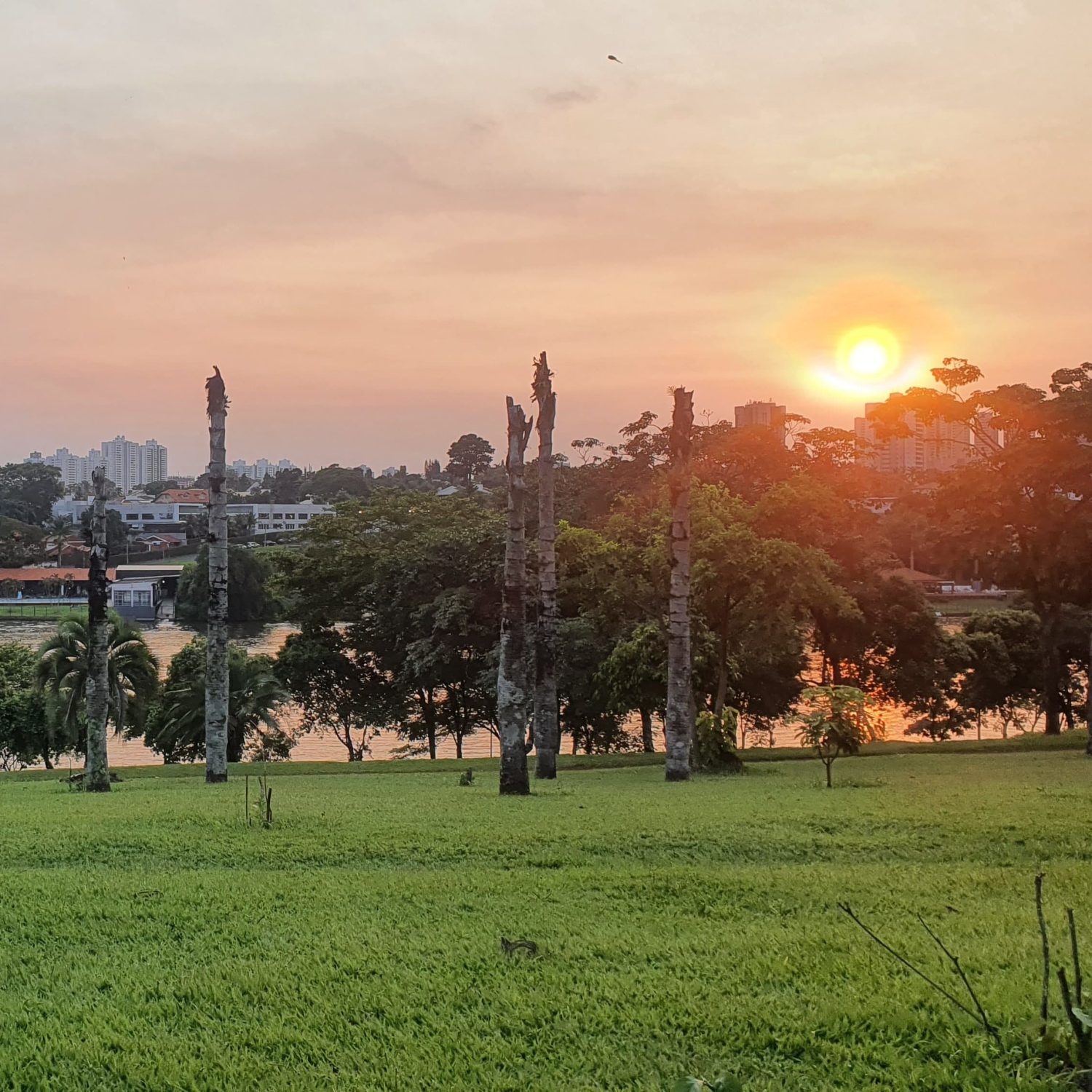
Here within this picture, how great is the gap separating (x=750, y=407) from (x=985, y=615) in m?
12.6

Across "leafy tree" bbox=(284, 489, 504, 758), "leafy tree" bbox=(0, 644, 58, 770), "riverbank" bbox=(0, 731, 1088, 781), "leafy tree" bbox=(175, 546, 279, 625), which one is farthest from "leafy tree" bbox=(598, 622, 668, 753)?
"leafy tree" bbox=(175, 546, 279, 625)

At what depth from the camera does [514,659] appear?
13.0 m

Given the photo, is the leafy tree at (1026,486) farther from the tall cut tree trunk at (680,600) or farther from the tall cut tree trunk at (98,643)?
the tall cut tree trunk at (98,643)

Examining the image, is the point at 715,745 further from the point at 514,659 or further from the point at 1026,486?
the point at 1026,486

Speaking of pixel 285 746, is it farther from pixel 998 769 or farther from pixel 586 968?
pixel 586 968

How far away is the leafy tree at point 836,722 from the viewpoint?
1420 cm

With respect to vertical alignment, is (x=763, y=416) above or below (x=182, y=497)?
below

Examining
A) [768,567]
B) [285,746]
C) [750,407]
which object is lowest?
[285,746]

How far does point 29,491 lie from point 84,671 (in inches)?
4507

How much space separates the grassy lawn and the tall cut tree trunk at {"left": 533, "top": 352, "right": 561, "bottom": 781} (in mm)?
7565

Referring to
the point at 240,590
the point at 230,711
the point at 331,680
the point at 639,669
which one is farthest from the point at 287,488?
the point at 639,669

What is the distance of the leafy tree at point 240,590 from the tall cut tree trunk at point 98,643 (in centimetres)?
4548

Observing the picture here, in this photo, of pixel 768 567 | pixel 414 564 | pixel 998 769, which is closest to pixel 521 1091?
pixel 998 769

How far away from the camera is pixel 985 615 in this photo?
33.8m
